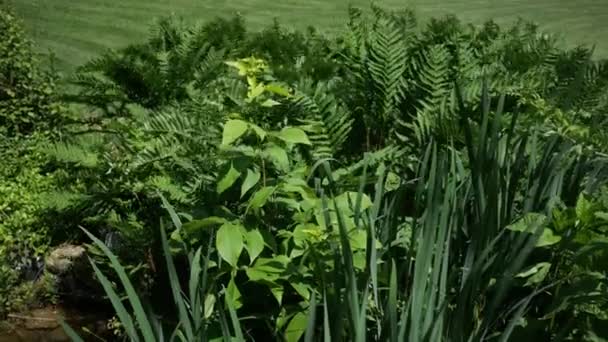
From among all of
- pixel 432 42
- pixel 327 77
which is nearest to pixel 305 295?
pixel 327 77

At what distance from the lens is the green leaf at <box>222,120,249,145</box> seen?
1.98 meters

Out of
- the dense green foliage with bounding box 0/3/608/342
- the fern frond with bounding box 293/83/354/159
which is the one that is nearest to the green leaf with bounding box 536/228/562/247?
the dense green foliage with bounding box 0/3/608/342

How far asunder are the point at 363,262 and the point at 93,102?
1.94 metres

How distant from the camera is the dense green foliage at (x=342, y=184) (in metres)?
1.69

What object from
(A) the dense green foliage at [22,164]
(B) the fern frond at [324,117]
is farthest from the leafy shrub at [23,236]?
(B) the fern frond at [324,117]

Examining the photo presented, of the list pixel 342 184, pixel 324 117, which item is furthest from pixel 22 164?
pixel 342 184

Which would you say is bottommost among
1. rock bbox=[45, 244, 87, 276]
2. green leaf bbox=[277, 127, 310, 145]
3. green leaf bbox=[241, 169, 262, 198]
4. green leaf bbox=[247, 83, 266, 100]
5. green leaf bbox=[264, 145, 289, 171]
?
rock bbox=[45, 244, 87, 276]

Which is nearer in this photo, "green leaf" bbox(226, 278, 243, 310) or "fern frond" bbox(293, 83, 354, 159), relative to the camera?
"green leaf" bbox(226, 278, 243, 310)

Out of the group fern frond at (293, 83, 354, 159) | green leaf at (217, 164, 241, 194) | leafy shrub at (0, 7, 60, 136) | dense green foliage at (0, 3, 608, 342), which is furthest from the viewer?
leafy shrub at (0, 7, 60, 136)

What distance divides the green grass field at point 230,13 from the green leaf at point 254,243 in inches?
147

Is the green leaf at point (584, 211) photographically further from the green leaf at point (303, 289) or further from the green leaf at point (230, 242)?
the green leaf at point (230, 242)

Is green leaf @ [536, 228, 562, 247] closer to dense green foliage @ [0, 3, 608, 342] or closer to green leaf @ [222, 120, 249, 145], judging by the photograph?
dense green foliage @ [0, 3, 608, 342]

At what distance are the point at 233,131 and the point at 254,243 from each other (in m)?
0.32

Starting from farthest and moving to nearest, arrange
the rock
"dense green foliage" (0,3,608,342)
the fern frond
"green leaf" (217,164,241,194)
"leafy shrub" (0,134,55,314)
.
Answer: the rock, "leafy shrub" (0,134,55,314), the fern frond, "green leaf" (217,164,241,194), "dense green foliage" (0,3,608,342)
